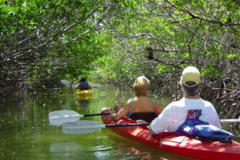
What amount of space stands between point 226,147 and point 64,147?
2362 mm

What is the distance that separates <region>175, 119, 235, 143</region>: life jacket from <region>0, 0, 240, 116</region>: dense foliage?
219cm

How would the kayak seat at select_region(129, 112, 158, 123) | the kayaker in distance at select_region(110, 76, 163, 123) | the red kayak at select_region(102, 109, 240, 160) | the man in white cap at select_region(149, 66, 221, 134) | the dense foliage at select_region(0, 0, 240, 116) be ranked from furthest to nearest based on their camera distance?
the dense foliage at select_region(0, 0, 240, 116) → the kayak seat at select_region(129, 112, 158, 123) → the kayaker in distance at select_region(110, 76, 163, 123) → the man in white cap at select_region(149, 66, 221, 134) → the red kayak at select_region(102, 109, 240, 160)

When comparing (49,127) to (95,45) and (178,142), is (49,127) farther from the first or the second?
(95,45)

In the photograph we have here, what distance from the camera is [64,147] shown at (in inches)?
177

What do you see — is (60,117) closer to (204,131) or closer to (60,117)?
(60,117)

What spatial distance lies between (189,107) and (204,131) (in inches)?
12.4

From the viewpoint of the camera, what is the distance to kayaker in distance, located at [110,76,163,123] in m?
4.59

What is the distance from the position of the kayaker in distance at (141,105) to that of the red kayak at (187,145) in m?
0.24

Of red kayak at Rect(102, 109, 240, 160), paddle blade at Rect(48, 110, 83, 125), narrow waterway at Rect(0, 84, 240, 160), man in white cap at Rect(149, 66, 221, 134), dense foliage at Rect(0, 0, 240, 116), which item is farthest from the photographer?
dense foliage at Rect(0, 0, 240, 116)

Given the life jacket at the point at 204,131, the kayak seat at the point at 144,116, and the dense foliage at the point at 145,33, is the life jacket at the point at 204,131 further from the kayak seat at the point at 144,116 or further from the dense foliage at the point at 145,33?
the dense foliage at the point at 145,33

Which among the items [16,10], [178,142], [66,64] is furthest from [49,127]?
[66,64]

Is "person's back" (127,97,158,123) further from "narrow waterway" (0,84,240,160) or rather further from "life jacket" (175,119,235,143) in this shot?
"life jacket" (175,119,235,143)

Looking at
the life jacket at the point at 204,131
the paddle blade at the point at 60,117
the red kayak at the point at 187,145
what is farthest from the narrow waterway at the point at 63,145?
the life jacket at the point at 204,131

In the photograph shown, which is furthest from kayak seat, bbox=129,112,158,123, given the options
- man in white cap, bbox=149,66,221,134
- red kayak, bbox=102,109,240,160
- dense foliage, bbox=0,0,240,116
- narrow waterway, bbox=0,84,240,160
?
dense foliage, bbox=0,0,240,116
